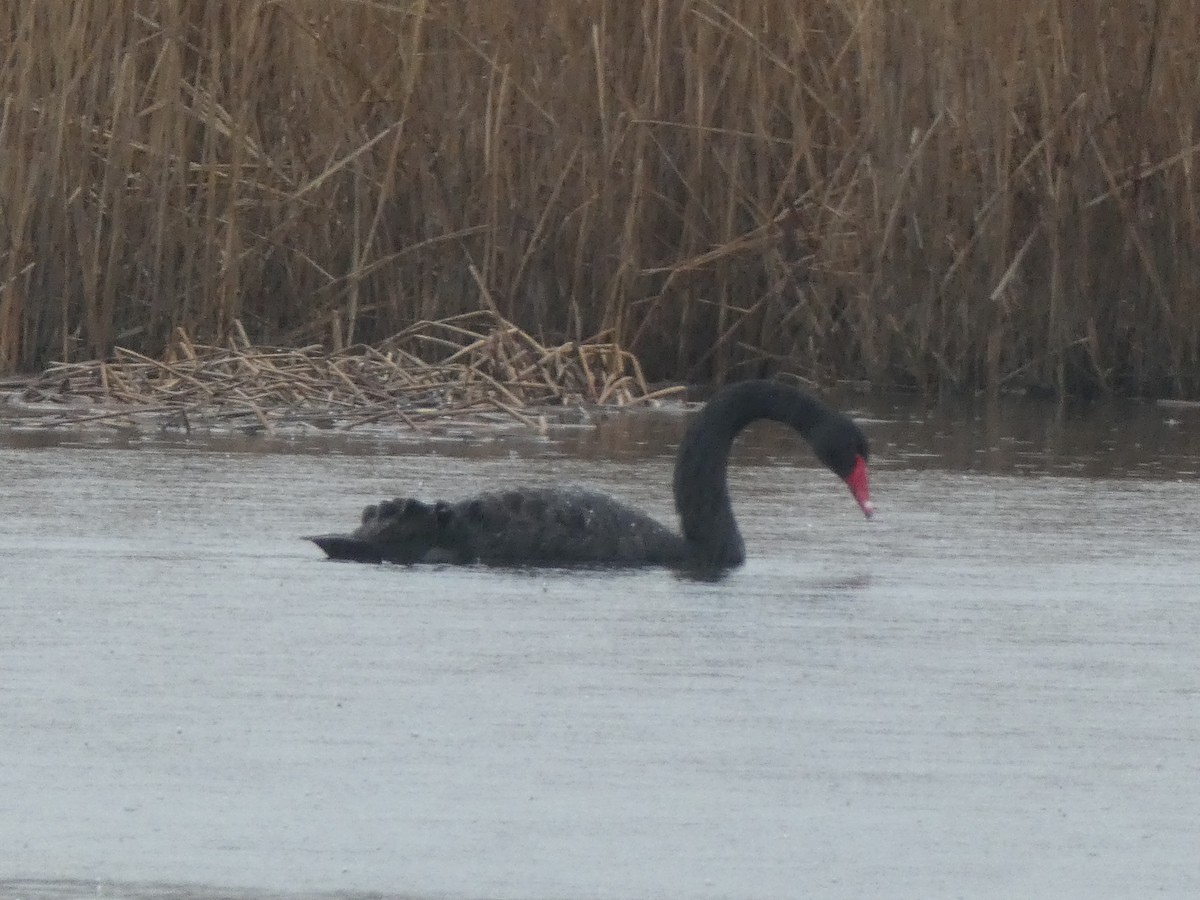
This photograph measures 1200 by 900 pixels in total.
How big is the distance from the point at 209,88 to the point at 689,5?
190cm

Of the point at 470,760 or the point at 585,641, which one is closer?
the point at 470,760

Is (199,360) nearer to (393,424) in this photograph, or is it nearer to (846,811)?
(393,424)

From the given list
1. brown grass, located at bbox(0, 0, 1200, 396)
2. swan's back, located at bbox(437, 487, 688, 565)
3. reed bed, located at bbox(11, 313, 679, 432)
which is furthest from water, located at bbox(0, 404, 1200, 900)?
brown grass, located at bbox(0, 0, 1200, 396)

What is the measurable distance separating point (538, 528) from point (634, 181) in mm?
4524

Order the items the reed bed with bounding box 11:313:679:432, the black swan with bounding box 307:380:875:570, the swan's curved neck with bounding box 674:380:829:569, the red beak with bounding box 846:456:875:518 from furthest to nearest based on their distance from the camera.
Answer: the reed bed with bounding box 11:313:679:432, the red beak with bounding box 846:456:875:518, the swan's curved neck with bounding box 674:380:829:569, the black swan with bounding box 307:380:875:570

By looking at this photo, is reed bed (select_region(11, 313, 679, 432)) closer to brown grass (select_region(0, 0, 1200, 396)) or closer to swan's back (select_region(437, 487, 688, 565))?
brown grass (select_region(0, 0, 1200, 396))

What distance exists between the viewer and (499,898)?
340 centimetres

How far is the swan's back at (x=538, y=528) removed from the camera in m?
6.57

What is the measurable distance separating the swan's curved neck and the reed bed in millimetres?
2536

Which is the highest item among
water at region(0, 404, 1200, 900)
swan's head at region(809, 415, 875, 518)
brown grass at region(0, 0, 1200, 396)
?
brown grass at region(0, 0, 1200, 396)

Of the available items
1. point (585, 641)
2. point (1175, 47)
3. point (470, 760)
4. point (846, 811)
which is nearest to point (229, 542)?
point (585, 641)

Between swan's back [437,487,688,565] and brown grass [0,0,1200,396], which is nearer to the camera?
swan's back [437,487,688,565]

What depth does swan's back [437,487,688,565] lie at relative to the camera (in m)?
6.57

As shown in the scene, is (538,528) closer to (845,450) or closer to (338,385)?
(845,450)
